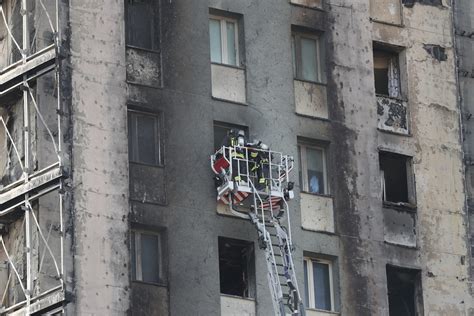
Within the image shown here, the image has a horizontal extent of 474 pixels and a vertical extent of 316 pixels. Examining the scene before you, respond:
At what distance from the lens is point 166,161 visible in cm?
6494

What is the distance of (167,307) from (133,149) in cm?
425

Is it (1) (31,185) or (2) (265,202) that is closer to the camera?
(1) (31,185)

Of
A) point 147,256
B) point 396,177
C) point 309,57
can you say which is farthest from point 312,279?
point 309,57

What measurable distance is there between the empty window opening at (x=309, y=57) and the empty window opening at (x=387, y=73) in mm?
2017

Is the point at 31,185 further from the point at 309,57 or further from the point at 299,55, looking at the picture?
the point at 309,57

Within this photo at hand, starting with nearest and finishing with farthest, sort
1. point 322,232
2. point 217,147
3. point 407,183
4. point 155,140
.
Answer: point 155,140, point 217,147, point 322,232, point 407,183

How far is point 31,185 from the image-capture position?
6306cm

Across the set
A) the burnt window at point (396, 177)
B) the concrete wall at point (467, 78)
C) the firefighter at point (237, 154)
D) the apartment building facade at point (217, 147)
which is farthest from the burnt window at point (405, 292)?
the firefighter at point (237, 154)

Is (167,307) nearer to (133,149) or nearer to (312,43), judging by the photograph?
(133,149)

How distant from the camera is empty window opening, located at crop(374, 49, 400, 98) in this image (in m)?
70.2

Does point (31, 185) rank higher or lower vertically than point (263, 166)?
lower

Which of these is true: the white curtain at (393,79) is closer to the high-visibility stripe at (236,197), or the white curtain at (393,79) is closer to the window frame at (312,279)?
the window frame at (312,279)

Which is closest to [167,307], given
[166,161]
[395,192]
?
[166,161]

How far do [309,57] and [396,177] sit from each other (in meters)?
4.06
